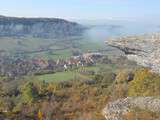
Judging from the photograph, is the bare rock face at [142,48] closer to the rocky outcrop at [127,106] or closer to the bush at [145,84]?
the rocky outcrop at [127,106]

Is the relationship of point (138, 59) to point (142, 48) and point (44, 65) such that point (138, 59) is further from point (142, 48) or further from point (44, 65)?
point (44, 65)

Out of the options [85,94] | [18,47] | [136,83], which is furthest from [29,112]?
[18,47]

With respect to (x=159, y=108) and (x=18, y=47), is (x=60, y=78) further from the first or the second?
(x=18, y=47)

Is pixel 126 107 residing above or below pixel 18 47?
above

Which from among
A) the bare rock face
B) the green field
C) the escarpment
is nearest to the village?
the green field

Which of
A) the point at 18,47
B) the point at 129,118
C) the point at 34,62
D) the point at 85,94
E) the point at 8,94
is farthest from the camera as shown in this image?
the point at 18,47

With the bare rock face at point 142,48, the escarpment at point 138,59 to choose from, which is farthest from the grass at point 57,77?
the escarpment at point 138,59

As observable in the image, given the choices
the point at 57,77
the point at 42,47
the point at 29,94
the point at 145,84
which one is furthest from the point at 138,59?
the point at 42,47
